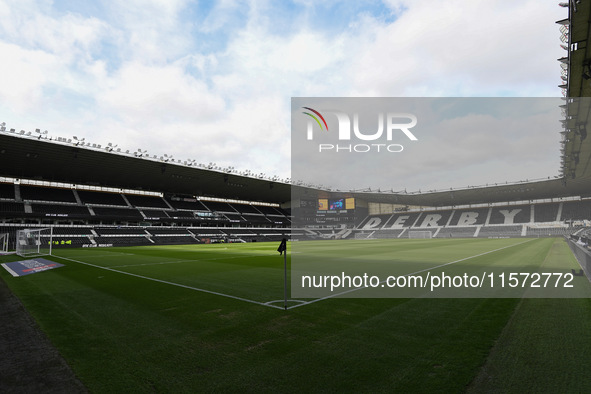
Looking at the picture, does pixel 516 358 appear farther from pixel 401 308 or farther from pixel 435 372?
pixel 401 308

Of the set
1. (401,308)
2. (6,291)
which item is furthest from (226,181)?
(401,308)

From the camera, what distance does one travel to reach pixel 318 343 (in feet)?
18.1

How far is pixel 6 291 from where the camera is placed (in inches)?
432

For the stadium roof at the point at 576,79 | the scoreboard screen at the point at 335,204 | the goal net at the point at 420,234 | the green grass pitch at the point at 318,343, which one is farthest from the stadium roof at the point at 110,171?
the stadium roof at the point at 576,79

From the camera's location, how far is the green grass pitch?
408 centimetres

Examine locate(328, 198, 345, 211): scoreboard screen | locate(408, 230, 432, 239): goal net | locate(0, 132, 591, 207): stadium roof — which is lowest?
locate(408, 230, 432, 239): goal net

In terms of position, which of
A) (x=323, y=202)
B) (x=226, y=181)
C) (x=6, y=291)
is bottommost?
(x=6, y=291)

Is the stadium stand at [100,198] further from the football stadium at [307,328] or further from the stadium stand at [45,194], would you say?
the football stadium at [307,328]

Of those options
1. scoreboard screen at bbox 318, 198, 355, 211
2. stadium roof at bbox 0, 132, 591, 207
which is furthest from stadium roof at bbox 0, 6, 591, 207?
scoreboard screen at bbox 318, 198, 355, 211

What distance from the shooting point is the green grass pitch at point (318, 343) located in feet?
13.4

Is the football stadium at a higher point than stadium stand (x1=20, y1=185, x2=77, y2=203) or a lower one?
lower

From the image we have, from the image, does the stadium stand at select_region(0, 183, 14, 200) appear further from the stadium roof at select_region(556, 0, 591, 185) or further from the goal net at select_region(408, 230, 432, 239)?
the goal net at select_region(408, 230, 432, 239)

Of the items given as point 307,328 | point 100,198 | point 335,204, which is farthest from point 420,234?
point 307,328

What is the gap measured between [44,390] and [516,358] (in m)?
6.65
